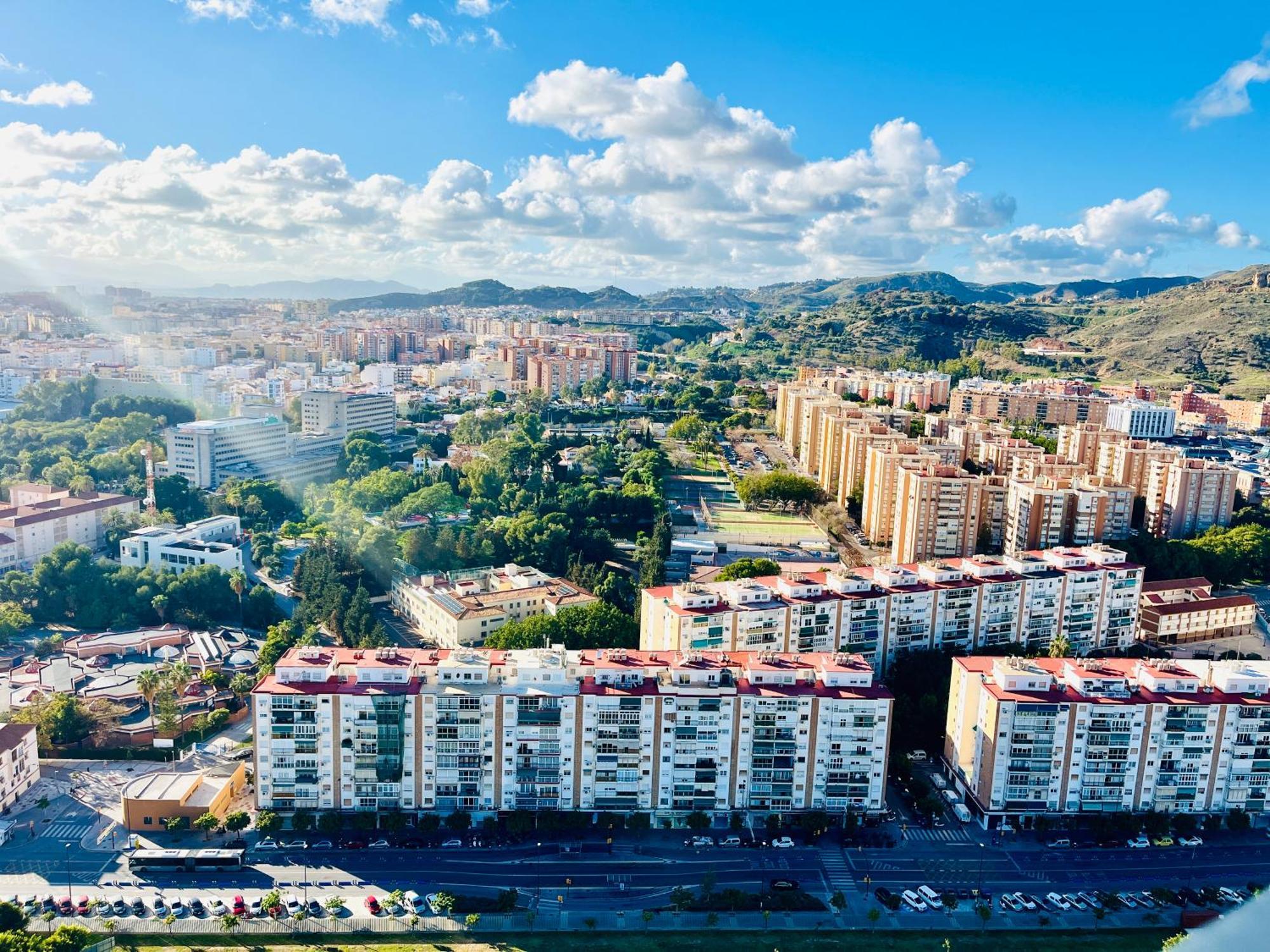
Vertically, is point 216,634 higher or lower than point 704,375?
lower

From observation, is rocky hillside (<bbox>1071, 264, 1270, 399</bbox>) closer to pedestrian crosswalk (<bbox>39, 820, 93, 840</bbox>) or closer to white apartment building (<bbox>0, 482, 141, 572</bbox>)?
white apartment building (<bbox>0, 482, 141, 572</bbox>)

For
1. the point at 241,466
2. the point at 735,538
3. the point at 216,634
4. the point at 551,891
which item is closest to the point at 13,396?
the point at 241,466

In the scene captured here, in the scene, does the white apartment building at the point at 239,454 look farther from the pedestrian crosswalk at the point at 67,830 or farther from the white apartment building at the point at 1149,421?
the white apartment building at the point at 1149,421

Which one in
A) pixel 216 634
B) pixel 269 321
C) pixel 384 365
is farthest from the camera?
pixel 269 321

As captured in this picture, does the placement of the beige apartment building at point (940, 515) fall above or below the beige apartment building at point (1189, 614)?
above

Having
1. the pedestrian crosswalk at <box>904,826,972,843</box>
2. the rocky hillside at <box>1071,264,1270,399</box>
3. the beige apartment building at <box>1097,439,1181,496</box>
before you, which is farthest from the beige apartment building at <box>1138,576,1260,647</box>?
the rocky hillside at <box>1071,264,1270,399</box>

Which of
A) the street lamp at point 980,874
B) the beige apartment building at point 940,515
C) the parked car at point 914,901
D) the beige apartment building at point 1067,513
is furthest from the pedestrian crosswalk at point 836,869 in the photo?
the beige apartment building at point 1067,513

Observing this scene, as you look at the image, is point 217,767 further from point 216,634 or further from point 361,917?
point 216,634
